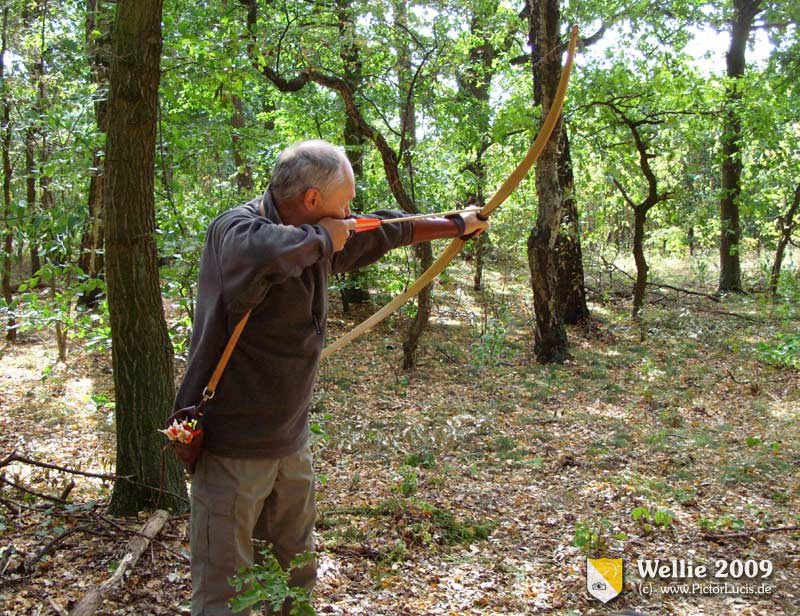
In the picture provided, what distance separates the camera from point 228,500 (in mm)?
2037

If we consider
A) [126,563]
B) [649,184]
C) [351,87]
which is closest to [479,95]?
[649,184]

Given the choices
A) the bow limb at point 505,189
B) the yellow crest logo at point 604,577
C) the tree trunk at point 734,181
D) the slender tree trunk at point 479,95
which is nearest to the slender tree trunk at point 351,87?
the slender tree trunk at point 479,95

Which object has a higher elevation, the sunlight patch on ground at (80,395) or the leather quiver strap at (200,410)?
the leather quiver strap at (200,410)

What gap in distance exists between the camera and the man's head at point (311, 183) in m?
2.05

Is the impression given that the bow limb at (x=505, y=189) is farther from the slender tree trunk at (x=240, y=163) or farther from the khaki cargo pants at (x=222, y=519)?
the slender tree trunk at (x=240, y=163)

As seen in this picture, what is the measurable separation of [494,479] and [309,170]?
142 inches

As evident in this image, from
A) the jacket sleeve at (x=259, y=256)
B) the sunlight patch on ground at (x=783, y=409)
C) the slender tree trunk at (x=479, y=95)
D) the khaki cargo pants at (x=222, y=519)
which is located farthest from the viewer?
the slender tree trunk at (x=479, y=95)

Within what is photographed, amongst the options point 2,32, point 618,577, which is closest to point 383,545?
point 618,577

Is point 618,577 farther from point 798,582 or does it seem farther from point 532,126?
point 532,126

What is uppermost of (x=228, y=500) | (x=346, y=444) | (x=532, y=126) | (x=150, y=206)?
(x=532, y=126)

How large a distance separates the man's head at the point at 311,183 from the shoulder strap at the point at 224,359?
36cm

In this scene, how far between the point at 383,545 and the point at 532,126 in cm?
695

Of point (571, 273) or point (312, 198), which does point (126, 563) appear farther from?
point (571, 273)

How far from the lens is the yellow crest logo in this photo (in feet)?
10.6
